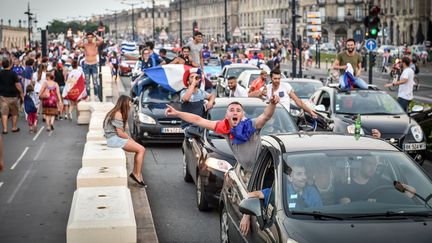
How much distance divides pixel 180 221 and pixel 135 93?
10149 mm

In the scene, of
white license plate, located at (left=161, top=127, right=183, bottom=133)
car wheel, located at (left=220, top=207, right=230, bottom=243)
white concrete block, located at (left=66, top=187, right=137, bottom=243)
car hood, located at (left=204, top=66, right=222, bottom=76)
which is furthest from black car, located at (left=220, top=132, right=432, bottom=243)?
car hood, located at (left=204, top=66, right=222, bottom=76)

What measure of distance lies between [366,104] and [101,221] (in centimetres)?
884

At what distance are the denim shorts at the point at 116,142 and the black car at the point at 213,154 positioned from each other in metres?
0.98

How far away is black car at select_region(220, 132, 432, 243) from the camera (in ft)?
21.7

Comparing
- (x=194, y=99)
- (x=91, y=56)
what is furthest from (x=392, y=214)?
(x=91, y=56)

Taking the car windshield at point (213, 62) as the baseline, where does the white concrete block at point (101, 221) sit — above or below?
below

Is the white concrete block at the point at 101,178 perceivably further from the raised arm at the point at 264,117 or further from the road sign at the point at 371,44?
the road sign at the point at 371,44

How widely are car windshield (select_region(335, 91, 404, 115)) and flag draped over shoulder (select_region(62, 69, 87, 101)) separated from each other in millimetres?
10627

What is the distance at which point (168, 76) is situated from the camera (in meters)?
19.7

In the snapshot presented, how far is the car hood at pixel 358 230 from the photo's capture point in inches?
253

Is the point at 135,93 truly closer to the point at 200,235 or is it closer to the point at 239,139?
the point at 200,235

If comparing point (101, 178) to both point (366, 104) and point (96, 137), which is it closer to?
point (96, 137)

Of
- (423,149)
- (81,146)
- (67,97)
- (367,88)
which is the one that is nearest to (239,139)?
(423,149)

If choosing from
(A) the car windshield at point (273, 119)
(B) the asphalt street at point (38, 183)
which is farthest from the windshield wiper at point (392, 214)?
(A) the car windshield at point (273, 119)
